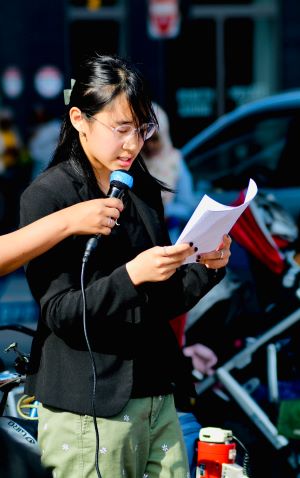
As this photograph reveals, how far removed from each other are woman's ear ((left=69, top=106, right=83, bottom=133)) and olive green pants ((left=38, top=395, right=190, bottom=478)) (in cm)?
73

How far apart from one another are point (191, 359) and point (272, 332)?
41 cm

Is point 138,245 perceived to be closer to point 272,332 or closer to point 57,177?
point 57,177

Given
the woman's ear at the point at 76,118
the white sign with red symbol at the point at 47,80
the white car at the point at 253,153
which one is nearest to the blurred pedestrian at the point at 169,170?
the white car at the point at 253,153

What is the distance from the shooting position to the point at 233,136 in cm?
789

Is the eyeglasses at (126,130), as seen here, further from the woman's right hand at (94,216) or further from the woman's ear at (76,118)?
the woman's right hand at (94,216)

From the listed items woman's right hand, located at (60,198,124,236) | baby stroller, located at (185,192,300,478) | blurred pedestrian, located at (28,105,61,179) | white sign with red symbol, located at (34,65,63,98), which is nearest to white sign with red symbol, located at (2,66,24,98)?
white sign with red symbol, located at (34,65,63,98)

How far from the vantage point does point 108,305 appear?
8.38 ft

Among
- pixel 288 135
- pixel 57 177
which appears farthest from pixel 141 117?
pixel 288 135

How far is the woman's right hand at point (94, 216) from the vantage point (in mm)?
2516

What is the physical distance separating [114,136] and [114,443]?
78 cm

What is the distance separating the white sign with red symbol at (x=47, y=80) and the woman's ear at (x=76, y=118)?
12813 mm

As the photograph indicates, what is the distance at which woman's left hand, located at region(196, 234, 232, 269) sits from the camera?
2.75 m

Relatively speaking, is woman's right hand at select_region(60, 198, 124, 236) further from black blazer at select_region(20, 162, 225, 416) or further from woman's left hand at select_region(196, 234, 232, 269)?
woman's left hand at select_region(196, 234, 232, 269)

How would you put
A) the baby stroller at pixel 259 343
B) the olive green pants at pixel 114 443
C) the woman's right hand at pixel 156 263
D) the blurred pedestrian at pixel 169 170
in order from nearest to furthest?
the woman's right hand at pixel 156 263
the olive green pants at pixel 114 443
the baby stroller at pixel 259 343
the blurred pedestrian at pixel 169 170
